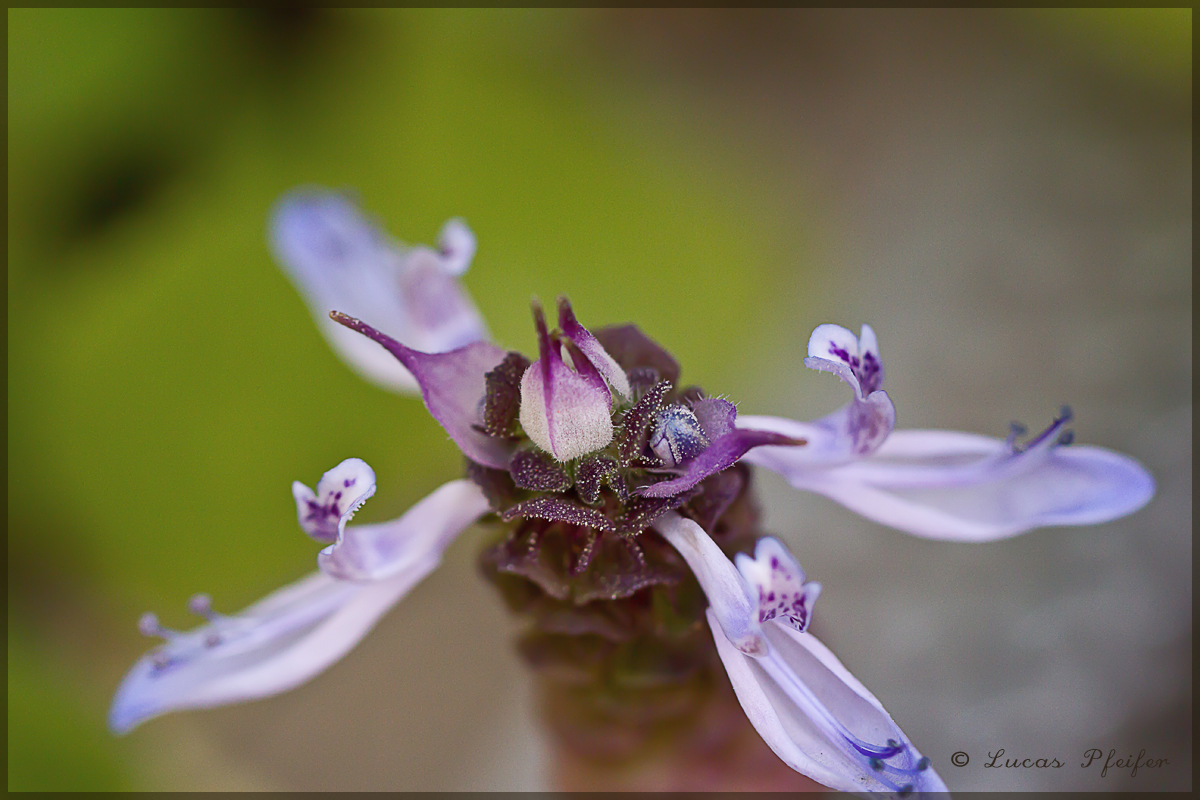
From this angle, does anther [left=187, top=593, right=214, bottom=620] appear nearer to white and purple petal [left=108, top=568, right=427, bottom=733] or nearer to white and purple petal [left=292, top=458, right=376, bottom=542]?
white and purple petal [left=108, top=568, right=427, bottom=733]

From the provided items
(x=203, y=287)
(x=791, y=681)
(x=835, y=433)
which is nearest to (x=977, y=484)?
(x=835, y=433)

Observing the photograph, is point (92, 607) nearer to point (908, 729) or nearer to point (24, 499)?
point (24, 499)

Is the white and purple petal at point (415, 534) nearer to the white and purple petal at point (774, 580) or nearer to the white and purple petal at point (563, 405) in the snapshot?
the white and purple petal at point (563, 405)

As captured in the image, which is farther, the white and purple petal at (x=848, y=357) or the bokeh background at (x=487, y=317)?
the bokeh background at (x=487, y=317)

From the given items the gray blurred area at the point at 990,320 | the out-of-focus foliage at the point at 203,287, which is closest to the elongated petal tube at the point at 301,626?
the gray blurred area at the point at 990,320

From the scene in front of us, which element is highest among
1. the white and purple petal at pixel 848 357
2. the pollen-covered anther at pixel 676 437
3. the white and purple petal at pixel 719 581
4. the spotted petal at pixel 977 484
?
the white and purple petal at pixel 848 357

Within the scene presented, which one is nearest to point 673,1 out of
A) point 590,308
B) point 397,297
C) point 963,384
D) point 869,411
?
point 590,308

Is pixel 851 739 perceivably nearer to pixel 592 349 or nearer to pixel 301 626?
pixel 592 349
